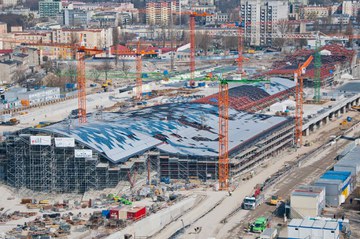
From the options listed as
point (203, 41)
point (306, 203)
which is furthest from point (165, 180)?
point (203, 41)

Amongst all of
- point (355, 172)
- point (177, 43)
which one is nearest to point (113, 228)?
point (355, 172)

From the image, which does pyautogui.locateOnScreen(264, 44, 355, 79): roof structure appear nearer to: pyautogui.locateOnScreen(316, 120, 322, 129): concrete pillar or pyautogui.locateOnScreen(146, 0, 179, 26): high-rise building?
pyautogui.locateOnScreen(316, 120, 322, 129): concrete pillar

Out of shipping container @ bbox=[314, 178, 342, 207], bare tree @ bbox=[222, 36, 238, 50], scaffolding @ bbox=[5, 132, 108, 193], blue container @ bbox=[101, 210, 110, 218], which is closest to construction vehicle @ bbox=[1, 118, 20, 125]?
scaffolding @ bbox=[5, 132, 108, 193]

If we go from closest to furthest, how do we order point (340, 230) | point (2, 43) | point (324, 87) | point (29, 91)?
point (340, 230) < point (29, 91) < point (324, 87) < point (2, 43)

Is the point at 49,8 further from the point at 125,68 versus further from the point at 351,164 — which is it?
the point at 351,164

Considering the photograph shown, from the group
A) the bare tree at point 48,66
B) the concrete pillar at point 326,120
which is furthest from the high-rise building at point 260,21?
the concrete pillar at point 326,120

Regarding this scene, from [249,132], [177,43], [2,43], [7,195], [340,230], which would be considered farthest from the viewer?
[177,43]

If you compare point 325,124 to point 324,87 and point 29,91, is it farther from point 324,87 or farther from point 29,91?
point 29,91
